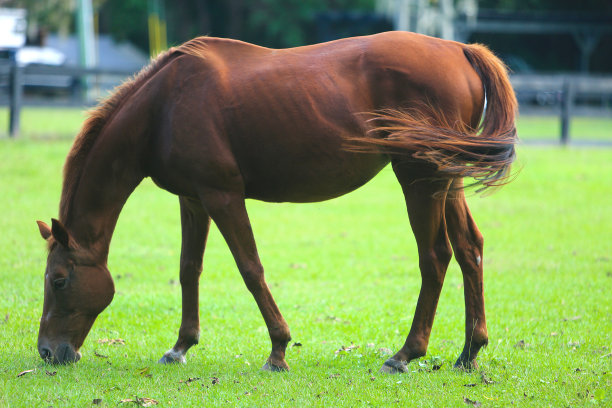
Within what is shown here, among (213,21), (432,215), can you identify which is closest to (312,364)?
(432,215)

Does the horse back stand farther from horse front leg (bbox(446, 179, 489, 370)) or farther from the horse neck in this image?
horse front leg (bbox(446, 179, 489, 370))

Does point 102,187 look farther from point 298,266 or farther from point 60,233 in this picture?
point 298,266

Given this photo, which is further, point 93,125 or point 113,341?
point 113,341

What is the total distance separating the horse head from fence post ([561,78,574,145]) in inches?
601

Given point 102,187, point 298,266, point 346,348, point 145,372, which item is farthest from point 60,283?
point 298,266

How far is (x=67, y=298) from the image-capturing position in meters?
4.60

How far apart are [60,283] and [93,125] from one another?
106cm

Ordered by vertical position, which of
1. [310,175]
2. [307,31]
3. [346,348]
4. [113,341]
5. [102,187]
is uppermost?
[310,175]

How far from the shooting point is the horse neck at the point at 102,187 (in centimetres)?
460

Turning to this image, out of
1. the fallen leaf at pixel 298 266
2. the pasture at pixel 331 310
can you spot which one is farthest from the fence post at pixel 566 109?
the fallen leaf at pixel 298 266

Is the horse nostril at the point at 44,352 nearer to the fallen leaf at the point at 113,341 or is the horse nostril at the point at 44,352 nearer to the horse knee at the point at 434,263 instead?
the fallen leaf at the point at 113,341

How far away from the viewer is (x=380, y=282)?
7.50m

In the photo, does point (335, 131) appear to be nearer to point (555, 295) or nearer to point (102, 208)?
point (102, 208)

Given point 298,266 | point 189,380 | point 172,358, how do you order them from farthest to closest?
point 298,266 < point 172,358 < point 189,380
